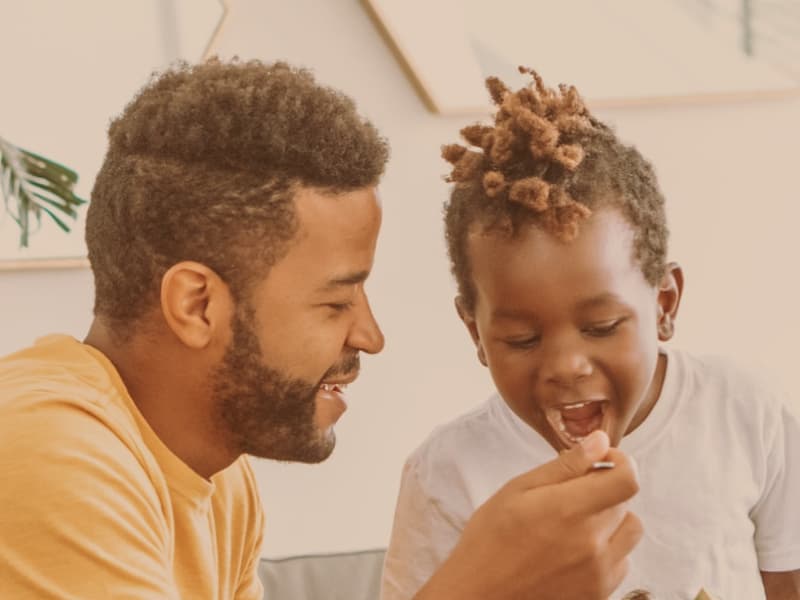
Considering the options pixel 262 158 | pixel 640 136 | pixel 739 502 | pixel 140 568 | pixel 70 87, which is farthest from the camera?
pixel 640 136

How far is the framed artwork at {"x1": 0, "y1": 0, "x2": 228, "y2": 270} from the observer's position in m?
1.72

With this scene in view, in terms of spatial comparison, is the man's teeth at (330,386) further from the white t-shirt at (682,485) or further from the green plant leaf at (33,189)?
the green plant leaf at (33,189)

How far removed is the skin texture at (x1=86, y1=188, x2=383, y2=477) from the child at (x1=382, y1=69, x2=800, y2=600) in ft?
0.43

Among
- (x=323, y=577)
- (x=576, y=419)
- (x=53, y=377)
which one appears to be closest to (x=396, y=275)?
(x=323, y=577)

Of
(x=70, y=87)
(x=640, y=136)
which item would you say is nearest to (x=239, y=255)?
(x=70, y=87)

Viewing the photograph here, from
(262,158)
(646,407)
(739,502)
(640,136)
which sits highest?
(640,136)

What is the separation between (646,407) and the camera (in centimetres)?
128

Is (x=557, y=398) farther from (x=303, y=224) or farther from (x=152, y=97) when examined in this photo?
(x=152, y=97)

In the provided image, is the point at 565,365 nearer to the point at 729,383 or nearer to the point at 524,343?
the point at 524,343

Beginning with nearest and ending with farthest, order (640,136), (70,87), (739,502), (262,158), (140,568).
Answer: (140,568)
(262,158)
(739,502)
(70,87)
(640,136)

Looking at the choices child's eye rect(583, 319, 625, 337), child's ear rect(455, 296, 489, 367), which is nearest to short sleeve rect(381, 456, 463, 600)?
child's ear rect(455, 296, 489, 367)

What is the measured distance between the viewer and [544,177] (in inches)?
43.0

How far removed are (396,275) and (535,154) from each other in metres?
0.76

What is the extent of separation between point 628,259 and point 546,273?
95 millimetres
